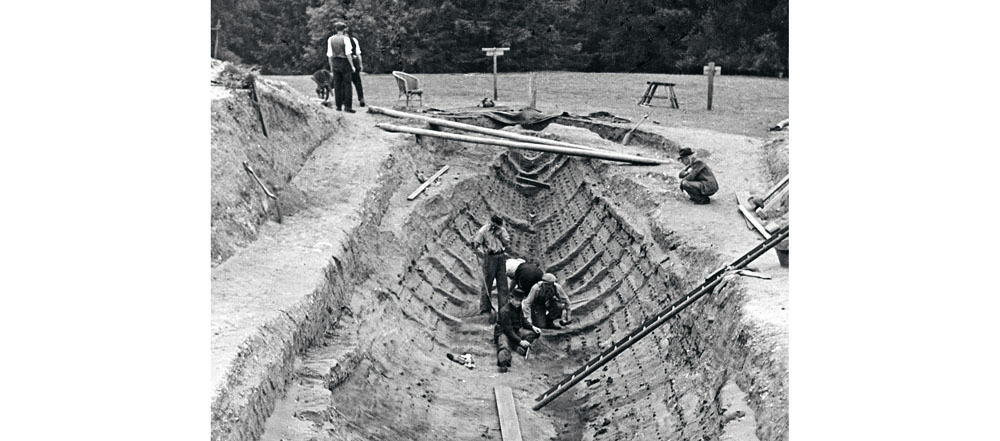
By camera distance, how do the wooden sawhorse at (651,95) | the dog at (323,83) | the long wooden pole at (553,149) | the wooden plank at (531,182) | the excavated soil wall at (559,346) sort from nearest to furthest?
1. the excavated soil wall at (559,346)
2. the long wooden pole at (553,149)
3. the wooden sawhorse at (651,95)
4. the dog at (323,83)
5. the wooden plank at (531,182)

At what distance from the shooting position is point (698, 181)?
1481cm

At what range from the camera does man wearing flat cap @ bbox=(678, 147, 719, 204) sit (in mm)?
14703

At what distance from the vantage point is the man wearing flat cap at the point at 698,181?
14.7 m

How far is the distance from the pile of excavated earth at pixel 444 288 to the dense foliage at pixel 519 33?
5.26ft

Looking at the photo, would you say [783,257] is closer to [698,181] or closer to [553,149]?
[698,181]

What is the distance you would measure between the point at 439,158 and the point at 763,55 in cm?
1044

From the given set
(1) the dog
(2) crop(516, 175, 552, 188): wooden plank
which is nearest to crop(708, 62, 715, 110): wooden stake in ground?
(2) crop(516, 175, 552, 188): wooden plank

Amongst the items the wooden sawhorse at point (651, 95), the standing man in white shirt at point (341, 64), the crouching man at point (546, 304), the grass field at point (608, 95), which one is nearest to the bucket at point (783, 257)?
the crouching man at point (546, 304)

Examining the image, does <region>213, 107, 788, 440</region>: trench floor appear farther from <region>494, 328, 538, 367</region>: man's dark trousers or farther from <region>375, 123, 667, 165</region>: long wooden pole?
<region>375, 123, 667, 165</region>: long wooden pole

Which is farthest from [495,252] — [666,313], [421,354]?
[666,313]

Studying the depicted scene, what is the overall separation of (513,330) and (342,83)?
7.99m

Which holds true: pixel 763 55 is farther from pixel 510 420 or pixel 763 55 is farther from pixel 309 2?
pixel 309 2

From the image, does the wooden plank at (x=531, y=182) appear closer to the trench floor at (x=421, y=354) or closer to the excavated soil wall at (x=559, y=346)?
the excavated soil wall at (x=559, y=346)

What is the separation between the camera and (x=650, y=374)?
11.5 m
